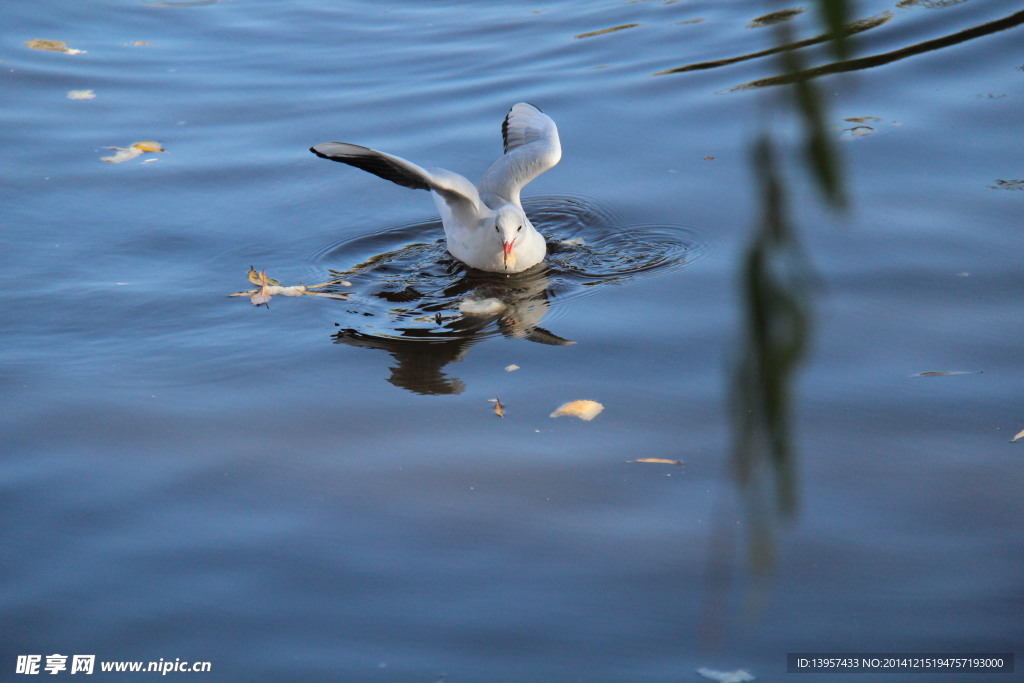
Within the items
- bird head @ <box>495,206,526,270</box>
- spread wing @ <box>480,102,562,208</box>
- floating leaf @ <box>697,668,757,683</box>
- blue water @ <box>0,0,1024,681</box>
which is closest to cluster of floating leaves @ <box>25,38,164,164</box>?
blue water @ <box>0,0,1024,681</box>

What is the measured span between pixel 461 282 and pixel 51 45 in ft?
19.5

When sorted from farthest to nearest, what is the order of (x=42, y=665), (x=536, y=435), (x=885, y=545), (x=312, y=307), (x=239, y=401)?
(x=312, y=307), (x=239, y=401), (x=536, y=435), (x=885, y=545), (x=42, y=665)

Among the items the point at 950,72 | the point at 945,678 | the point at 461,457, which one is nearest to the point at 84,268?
the point at 461,457

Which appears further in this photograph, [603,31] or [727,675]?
[603,31]

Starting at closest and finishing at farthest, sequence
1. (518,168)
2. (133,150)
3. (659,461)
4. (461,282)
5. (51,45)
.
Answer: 1. (659,461)
2. (461,282)
3. (518,168)
4. (133,150)
5. (51,45)

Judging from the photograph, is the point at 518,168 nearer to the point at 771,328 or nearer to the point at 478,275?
the point at 478,275

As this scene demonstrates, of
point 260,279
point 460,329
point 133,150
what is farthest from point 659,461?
point 133,150

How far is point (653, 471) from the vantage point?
11.7 ft

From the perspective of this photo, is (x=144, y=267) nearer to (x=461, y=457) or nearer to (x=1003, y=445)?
(x=461, y=457)

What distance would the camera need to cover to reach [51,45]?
30.8 ft

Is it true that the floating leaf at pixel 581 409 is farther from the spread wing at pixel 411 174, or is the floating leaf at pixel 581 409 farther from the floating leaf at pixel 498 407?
the spread wing at pixel 411 174

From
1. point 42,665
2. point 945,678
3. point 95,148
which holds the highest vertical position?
point 95,148

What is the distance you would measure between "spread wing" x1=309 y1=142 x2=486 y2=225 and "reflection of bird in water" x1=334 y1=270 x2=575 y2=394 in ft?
1.17

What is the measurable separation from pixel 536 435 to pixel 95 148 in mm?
4772
